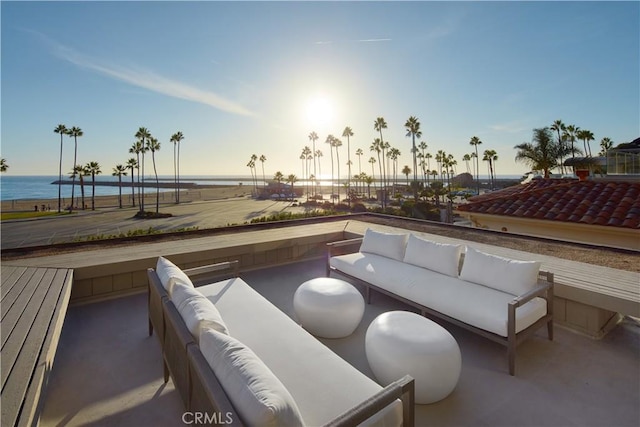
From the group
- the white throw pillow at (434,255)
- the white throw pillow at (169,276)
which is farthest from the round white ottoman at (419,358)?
the white throw pillow at (169,276)

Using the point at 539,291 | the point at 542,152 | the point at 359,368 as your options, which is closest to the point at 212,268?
the point at 359,368

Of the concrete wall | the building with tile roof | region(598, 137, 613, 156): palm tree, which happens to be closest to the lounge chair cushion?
the concrete wall

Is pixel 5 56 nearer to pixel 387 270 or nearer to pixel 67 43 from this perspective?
pixel 67 43

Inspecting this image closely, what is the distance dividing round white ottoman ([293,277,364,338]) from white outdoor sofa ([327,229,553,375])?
0.68 meters

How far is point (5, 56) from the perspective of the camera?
29.8ft

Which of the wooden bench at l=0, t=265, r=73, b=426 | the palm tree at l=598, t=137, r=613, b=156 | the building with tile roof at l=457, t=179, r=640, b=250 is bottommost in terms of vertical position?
the wooden bench at l=0, t=265, r=73, b=426

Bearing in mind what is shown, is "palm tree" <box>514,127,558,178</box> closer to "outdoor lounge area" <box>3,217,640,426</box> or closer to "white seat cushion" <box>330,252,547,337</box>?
"outdoor lounge area" <box>3,217,640,426</box>

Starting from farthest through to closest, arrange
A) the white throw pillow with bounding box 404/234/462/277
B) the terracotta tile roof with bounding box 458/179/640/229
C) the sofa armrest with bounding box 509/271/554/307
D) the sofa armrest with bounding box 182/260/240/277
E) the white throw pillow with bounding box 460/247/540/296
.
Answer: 1. the terracotta tile roof with bounding box 458/179/640/229
2. the white throw pillow with bounding box 404/234/462/277
3. the sofa armrest with bounding box 182/260/240/277
4. the white throw pillow with bounding box 460/247/540/296
5. the sofa armrest with bounding box 509/271/554/307

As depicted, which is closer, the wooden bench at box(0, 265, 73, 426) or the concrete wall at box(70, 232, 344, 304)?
the wooden bench at box(0, 265, 73, 426)

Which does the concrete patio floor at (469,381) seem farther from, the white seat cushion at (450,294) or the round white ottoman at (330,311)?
the white seat cushion at (450,294)

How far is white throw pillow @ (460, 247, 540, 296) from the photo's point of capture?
9.43ft

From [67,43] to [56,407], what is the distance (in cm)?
1153

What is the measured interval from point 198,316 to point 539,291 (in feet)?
9.64

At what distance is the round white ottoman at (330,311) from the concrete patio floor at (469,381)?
0.48ft
